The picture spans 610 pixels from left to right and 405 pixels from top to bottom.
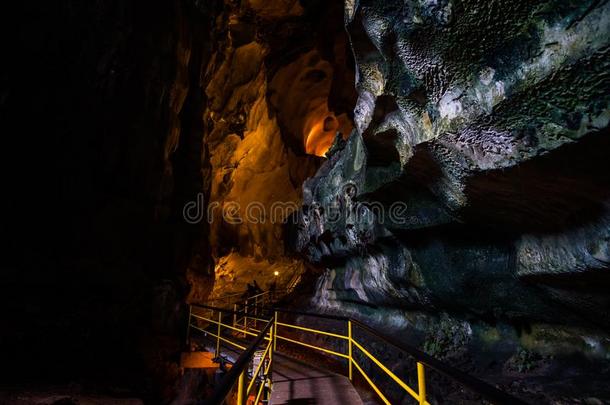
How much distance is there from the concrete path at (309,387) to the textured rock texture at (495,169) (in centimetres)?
258

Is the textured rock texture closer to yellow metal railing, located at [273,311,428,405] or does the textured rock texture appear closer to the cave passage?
the cave passage

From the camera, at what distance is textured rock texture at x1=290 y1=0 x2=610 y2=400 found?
10.2 feet

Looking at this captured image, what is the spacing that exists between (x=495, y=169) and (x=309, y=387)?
368cm

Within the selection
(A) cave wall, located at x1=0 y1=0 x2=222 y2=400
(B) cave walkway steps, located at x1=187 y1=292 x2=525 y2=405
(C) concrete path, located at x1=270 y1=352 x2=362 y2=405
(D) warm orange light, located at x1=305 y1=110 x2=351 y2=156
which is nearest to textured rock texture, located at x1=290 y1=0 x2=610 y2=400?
(B) cave walkway steps, located at x1=187 y1=292 x2=525 y2=405

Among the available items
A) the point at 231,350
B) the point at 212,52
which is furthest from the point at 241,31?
the point at 231,350

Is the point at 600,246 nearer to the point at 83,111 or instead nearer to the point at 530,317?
the point at 530,317

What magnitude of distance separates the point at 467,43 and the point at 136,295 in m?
9.23

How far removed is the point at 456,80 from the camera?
3.95m

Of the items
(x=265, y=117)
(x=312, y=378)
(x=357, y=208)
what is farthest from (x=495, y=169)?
(x=265, y=117)

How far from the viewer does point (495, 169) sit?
13.0ft

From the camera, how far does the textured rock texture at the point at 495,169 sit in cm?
310

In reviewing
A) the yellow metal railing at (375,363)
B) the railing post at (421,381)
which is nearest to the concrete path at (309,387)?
the yellow metal railing at (375,363)

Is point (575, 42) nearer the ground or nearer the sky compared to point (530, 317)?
nearer the sky

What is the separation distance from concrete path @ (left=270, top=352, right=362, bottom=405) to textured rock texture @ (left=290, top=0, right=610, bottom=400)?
8.47 feet
